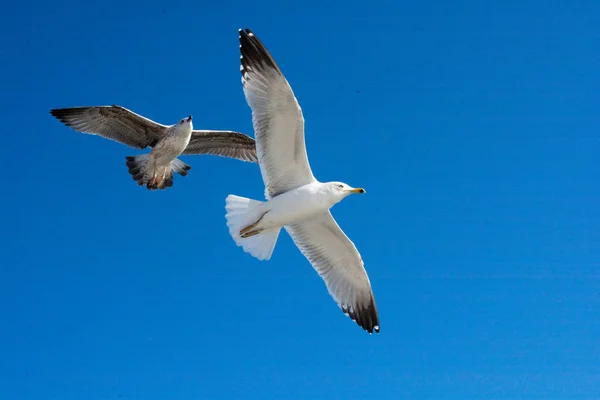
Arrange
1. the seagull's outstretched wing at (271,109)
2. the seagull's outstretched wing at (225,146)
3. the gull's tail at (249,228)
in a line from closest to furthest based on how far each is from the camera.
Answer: the seagull's outstretched wing at (271,109), the gull's tail at (249,228), the seagull's outstretched wing at (225,146)

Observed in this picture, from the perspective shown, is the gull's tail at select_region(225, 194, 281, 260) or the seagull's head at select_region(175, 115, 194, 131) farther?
the seagull's head at select_region(175, 115, 194, 131)

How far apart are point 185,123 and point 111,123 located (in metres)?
0.87

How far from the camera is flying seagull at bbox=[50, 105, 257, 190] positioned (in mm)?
7605

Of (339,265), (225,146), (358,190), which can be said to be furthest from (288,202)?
(225,146)

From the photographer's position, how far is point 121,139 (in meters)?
7.79

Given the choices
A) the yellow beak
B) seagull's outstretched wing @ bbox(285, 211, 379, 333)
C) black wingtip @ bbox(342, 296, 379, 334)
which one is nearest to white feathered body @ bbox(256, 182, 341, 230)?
the yellow beak

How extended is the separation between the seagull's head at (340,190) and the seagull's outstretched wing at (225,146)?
3068mm

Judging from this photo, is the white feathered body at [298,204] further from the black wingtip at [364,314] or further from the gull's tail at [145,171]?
the gull's tail at [145,171]

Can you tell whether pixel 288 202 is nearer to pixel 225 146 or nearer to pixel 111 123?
pixel 225 146

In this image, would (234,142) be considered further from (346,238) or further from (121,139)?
(346,238)

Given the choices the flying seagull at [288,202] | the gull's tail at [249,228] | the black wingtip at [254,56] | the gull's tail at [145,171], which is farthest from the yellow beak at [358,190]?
the gull's tail at [145,171]

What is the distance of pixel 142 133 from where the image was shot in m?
7.85

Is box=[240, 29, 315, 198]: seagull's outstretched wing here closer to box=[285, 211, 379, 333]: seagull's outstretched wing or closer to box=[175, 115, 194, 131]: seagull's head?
box=[285, 211, 379, 333]: seagull's outstretched wing

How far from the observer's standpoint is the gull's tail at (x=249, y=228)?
545 cm
